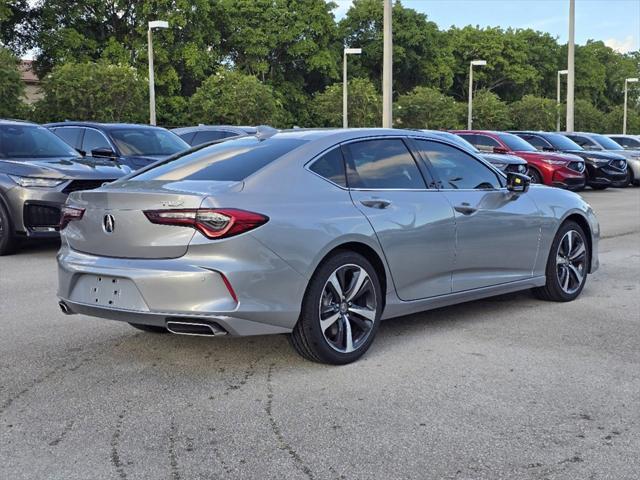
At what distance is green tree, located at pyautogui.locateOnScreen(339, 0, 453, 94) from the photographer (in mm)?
64750

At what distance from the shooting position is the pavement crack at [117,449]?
11.4 ft

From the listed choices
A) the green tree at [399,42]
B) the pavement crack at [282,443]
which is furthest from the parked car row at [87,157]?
the green tree at [399,42]

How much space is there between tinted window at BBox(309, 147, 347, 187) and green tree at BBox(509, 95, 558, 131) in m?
51.4

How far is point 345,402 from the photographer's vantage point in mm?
4359

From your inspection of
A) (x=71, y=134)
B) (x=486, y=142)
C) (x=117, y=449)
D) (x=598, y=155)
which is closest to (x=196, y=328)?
(x=117, y=449)

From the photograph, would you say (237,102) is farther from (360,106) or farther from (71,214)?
(71,214)

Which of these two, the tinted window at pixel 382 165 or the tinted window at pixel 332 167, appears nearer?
the tinted window at pixel 332 167

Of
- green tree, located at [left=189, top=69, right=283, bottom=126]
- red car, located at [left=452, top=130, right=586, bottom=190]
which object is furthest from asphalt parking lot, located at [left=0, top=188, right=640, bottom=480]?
green tree, located at [left=189, top=69, right=283, bottom=126]

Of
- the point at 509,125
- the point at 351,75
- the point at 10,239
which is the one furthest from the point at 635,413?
the point at 351,75

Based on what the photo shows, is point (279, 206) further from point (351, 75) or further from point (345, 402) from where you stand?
point (351, 75)

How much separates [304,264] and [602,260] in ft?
19.3

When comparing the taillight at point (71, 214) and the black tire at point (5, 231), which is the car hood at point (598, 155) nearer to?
the black tire at point (5, 231)

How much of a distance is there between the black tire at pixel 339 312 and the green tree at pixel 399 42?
194ft

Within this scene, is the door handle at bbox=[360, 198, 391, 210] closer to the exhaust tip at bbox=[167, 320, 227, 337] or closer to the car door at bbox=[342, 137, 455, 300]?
the car door at bbox=[342, 137, 455, 300]
